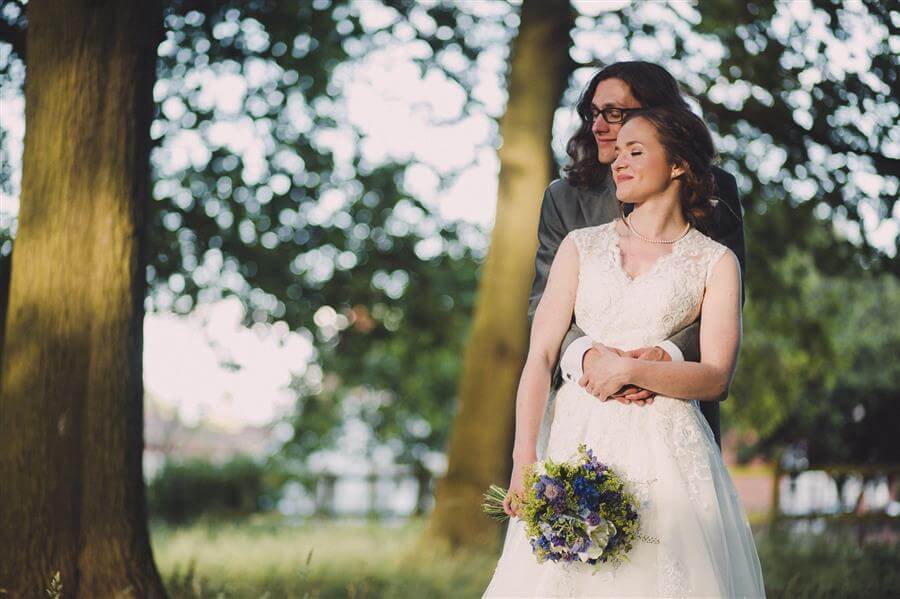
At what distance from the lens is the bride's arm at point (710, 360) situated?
3836 millimetres

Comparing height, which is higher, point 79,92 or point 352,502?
point 79,92

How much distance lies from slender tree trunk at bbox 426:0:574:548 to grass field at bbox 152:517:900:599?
0.67 metres

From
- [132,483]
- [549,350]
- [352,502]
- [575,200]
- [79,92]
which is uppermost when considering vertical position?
[79,92]

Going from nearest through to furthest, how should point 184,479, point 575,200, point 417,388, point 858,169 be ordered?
point 575,200, point 858,169, point 184,479, point 417,388

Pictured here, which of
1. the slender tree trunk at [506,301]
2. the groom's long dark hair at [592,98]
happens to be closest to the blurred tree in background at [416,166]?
the slender tree trunk at [506,301]

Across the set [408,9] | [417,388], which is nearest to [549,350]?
[408,9]

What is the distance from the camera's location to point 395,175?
50.0 ft

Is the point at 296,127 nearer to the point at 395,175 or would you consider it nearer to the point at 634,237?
the point at 395,175

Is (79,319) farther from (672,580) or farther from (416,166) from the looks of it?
(416,166)

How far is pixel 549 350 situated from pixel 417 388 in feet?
71.1

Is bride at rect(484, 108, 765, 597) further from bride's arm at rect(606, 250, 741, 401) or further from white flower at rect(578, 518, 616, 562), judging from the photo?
white flower at rect(578, 518, 616, 562)

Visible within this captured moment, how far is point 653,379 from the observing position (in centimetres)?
Answer: 383

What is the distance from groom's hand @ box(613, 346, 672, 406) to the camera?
12.8 ft

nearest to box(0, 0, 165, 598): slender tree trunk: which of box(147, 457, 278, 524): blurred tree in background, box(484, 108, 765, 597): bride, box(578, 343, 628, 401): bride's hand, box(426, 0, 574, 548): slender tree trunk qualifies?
box(484, 108, 765, 597): bride
